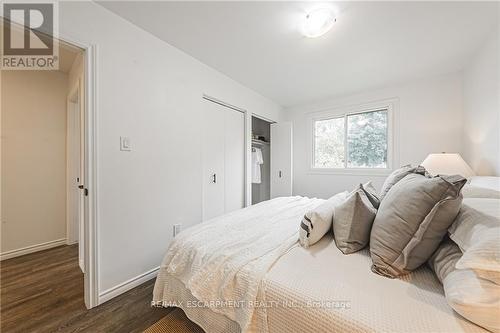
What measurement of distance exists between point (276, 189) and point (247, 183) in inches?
33.5

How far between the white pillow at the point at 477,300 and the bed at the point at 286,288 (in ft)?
0.14

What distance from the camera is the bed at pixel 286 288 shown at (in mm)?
678

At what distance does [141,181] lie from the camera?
1.85m

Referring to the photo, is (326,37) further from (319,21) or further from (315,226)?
(315,226)

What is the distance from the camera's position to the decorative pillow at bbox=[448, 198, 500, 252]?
0.69 meters

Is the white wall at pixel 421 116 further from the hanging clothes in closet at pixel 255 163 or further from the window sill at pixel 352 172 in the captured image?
the hanging clothes in closet at pixel 255 163

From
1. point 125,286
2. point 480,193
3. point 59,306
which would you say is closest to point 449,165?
point 480,193

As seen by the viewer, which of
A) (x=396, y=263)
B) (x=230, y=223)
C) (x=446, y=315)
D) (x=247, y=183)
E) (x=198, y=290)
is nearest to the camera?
(x=446, y=315)

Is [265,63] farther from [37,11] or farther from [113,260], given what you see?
[113,260]

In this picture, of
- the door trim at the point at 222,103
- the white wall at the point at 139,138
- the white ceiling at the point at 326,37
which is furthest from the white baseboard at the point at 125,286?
the white ceiling at the point at 326,37

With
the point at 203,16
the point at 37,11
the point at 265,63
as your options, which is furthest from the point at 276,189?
the point at 37,11

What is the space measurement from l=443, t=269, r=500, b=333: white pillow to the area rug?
52.8 inches

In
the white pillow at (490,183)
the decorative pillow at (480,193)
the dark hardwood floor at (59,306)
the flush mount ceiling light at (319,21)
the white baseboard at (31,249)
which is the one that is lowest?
the dark hardwood floor at (59,306)

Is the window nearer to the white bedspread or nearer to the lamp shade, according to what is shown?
the lamp shade
